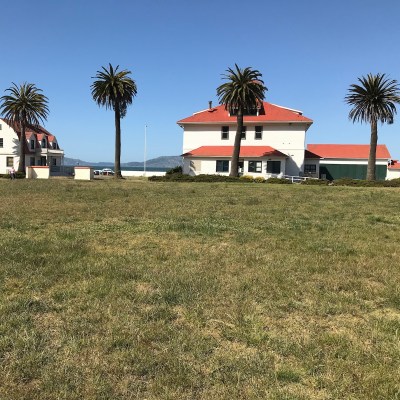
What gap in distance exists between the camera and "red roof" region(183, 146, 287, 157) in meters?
48.8

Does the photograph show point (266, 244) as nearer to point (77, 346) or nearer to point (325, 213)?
point (77, 346)

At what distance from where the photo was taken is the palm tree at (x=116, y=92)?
159ft

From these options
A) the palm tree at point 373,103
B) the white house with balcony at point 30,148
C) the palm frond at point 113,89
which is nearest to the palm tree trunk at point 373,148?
the palm tree at point 373,103

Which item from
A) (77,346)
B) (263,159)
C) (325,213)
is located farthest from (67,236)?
(263,159)

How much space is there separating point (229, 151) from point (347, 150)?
2288 cm

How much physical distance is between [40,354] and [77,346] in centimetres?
34

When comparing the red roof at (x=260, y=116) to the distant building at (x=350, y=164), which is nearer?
the red roof at (x=260, y=116)

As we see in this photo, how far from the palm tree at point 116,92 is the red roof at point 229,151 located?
8.71 meters

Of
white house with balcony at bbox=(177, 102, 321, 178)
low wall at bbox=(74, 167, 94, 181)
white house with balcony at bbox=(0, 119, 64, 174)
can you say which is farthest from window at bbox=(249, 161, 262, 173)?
white house with balcony at bbox=(0, 119, 64, 174)

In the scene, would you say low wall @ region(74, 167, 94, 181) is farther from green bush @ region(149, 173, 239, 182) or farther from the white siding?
the white siding

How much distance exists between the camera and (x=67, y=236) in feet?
30.1

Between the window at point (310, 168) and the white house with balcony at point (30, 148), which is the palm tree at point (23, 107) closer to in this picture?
the white house with balcony at point (30, 148)

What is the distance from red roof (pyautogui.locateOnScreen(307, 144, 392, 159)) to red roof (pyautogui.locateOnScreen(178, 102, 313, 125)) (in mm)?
14156

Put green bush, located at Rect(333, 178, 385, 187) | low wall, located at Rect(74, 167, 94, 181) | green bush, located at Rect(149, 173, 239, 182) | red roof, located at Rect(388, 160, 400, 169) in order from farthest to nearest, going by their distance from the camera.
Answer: red roof, located at Rect(388, 160, 400, 169) → low wall, located at Rect(74, 167, 94, 181) → green bush, located at Rect(149, 173, 239, 182) → green bush, located at Rect(333, 178, 385, 187)
